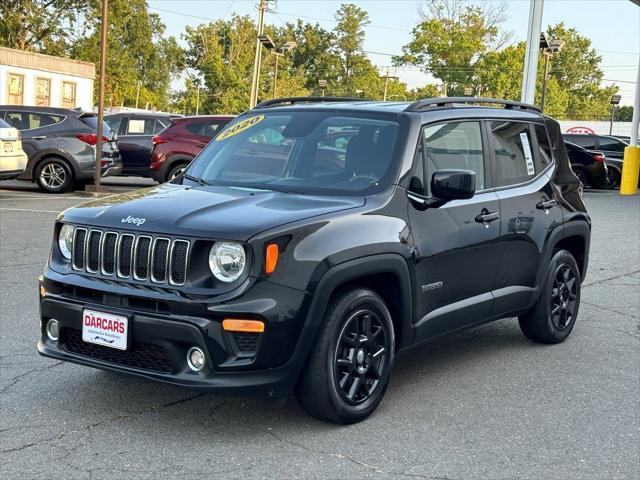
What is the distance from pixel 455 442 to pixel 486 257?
1.49 meters

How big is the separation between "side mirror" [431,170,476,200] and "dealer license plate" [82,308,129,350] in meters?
1.91

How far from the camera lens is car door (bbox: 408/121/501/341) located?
5105mm

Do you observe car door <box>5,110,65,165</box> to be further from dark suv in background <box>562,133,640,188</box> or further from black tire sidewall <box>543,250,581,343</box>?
dark suv in background <box>562,133,640,188</box>

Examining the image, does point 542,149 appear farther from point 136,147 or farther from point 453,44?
point 453,44

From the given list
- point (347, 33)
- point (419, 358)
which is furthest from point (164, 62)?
point (419, 358)

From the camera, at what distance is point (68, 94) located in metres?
48.6

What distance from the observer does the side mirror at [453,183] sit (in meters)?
5.05

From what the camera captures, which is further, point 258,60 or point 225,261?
point 258,60

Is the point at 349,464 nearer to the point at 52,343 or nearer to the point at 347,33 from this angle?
the point at 52,343

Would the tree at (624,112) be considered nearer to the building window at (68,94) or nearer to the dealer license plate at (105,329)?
the building window at (68,94)

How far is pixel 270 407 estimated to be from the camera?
16.3 feet

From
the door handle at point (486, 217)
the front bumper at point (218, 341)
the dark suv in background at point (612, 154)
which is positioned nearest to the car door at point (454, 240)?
the door handle at point (486, 217)

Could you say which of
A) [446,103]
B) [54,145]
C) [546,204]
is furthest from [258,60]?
[446,103]

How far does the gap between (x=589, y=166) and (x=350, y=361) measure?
22.7 m
